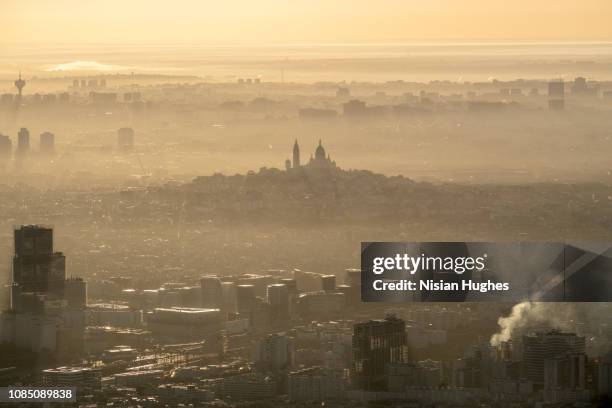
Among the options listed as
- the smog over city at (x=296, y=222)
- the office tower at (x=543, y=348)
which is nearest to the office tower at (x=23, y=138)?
the smog over city at (x=296, y=222)

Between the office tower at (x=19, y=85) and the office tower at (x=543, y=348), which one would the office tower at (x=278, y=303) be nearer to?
the office tower at (x=543, y=348)

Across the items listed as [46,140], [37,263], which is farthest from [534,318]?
[46,140]

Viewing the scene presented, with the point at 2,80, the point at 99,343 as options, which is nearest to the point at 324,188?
the point at 2,80

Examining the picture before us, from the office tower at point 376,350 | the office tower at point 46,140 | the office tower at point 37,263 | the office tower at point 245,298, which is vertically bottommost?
the office tower at point 376,350

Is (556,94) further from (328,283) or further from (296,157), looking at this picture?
(328,283)

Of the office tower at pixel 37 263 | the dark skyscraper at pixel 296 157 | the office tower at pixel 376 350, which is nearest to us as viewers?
the office tower at pixel 376 350

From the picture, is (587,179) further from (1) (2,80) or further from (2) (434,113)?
(1) (2,80)

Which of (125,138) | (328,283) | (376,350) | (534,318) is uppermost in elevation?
(125,138)
